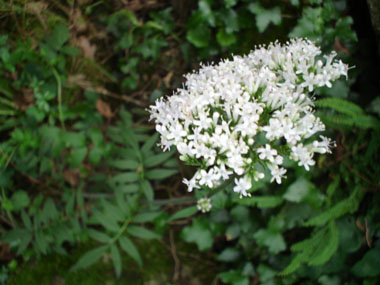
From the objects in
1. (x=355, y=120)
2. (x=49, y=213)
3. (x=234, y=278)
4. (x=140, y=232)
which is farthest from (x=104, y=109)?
(x=355, y=120)

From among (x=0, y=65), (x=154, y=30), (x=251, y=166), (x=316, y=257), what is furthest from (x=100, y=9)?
(x=316, y=257)

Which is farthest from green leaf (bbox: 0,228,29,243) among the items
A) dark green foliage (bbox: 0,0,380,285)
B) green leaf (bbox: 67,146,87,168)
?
green leaf (bbox: 67,146,87,168)

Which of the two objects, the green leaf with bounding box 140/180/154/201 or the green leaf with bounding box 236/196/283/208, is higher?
the green leaf with bounding box 140/180/154/201

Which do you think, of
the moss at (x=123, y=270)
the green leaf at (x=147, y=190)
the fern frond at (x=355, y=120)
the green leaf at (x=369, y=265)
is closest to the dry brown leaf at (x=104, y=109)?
the green leaf at (x=147, y=190)

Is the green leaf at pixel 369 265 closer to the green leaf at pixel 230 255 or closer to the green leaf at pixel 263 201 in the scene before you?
the green leaf at pixel 263 201

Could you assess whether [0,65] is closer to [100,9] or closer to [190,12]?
[100,9]

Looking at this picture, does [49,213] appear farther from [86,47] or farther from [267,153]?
[267,153]

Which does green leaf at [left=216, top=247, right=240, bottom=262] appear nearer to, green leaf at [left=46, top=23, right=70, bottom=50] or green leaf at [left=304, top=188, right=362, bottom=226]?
green leaf at [left=304, top=188, right=362, bottom=226]
